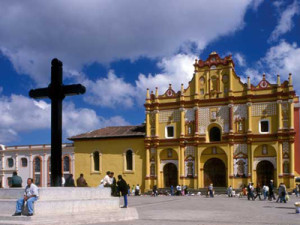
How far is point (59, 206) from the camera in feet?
42.8

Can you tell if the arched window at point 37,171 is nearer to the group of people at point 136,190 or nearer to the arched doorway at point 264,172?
the group of people at point 136,190

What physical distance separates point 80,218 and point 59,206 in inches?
31.8

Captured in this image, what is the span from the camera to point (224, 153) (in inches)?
1692

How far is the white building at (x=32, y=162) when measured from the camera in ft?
164

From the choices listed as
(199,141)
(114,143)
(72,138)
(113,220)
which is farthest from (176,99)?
(113,220)

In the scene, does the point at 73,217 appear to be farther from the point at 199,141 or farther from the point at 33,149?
the point at 33,149

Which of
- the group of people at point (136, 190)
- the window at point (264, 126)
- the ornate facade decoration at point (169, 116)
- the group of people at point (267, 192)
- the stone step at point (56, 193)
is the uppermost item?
the ornate facade decoration at point (169, 116)

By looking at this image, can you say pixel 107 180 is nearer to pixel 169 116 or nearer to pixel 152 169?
pixel 152 169

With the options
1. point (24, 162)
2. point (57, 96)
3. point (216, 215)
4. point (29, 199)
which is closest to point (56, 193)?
point (29, 199)

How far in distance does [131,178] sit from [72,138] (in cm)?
843

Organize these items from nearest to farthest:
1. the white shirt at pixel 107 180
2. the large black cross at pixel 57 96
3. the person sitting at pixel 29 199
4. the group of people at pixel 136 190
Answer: the person sitting at pixel 29 199 < the large black cross at pixel 57 96 < the white shirt at pixel 107 180 < the group of people at pixel 136 190

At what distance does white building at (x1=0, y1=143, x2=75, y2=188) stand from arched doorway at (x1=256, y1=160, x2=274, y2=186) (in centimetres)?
2069

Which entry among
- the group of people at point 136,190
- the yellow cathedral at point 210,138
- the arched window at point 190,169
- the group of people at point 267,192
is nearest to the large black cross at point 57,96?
the group of people at point 267,192

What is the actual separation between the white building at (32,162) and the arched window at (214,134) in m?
16.2
